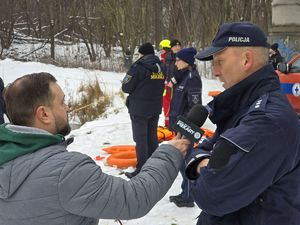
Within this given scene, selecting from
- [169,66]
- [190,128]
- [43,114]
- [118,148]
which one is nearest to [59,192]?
[43,114]

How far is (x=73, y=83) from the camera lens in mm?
14422

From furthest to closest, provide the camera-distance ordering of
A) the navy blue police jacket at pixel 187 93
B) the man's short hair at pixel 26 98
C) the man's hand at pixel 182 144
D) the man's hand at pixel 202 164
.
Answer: the navy blue police jacket at pixel 187 93 < the man's hand at pixel 182 144 < the man's hand at pixel 202 164 < the man's short hair at pixel 26 98

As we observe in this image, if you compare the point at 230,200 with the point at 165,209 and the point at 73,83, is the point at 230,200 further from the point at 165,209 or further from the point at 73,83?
the point at 73,83

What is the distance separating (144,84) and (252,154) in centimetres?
363

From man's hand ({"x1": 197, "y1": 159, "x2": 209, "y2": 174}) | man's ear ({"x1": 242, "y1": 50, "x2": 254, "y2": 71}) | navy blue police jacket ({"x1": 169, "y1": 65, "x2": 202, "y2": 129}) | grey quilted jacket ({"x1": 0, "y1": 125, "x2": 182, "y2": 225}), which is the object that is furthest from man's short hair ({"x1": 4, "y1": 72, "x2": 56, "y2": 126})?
navy blue police jacket ({"x1": 169, "y1": 65, "x2": 202, "y2": 129})

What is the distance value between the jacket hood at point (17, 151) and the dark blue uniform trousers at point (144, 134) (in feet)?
11.5

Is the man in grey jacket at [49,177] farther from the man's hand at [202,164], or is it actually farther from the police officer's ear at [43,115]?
the man's hand at [202,164]

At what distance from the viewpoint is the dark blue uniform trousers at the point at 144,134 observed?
16.7 feet

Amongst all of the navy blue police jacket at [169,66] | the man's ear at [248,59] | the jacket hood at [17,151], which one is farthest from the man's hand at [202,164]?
the navy blue police jacket at [169,66]

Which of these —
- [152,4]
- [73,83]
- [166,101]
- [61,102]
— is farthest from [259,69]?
[152,4]

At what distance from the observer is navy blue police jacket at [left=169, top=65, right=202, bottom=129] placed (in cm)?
481

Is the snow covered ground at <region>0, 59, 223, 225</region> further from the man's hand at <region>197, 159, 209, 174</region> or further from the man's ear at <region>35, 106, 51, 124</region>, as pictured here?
the man's ear at <region>35, 106, 51, 124</region>

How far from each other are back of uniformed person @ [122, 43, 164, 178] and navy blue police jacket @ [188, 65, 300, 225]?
3.37 m

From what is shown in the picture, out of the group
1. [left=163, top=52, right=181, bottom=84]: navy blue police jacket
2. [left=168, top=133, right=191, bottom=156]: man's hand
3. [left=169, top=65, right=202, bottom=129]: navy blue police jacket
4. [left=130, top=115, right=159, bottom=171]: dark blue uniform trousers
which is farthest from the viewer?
[left=163, top=52, right=181, bottom=84]: navy blue police jacket
